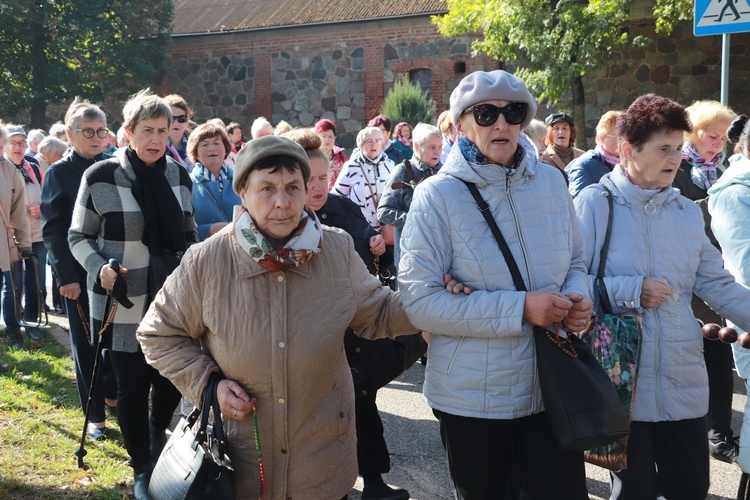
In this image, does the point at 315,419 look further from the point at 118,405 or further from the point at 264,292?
the point at 118,405

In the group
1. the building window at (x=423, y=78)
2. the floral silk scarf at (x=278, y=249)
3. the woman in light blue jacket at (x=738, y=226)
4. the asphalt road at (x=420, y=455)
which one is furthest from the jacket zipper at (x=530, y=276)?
the building window at (x=423, y=78)

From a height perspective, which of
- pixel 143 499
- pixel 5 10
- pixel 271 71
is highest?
pixel 5 10

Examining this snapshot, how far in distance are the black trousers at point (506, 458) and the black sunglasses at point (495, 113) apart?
44.7 inches

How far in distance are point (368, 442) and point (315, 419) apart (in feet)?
5.57

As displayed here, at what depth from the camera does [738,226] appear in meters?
3.82

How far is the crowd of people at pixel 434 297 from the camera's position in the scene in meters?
2.91

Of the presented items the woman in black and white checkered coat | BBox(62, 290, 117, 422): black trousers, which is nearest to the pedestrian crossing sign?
the woman in black and white checkered coat

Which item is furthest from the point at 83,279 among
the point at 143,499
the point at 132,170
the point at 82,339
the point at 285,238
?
the point at 285,238

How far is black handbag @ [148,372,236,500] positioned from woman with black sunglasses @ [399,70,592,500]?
822 mm

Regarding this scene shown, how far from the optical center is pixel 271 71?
2675cm

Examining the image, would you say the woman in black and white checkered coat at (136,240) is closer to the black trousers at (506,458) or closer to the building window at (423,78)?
the black trousers at (506,458)

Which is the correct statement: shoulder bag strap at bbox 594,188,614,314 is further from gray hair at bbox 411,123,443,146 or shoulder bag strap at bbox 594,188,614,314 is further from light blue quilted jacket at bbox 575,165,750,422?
gray hair at bbox 411,123,443,146

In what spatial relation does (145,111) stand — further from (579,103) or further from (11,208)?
(579,103)

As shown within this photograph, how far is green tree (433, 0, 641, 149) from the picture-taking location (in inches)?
622
